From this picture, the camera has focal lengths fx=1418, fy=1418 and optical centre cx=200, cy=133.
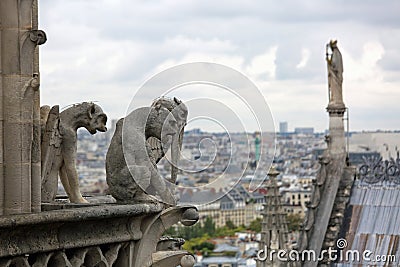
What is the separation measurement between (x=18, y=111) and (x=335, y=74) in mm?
26728

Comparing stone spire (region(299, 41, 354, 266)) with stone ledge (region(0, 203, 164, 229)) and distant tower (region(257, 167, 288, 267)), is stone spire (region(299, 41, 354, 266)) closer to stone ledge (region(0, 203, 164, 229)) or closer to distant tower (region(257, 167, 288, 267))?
distant tower (region(257, 167, 288, 267))

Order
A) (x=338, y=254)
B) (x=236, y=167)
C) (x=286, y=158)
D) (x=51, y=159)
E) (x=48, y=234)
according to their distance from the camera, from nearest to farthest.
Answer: (x=48, y=234) → (x=51, y=159) → (x=236, y=167) → (x=338, y=254) → (x=286, y=158)

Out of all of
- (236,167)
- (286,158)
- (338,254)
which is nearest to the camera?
(236,167)

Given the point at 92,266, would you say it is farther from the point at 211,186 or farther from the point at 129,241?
the point at 211,186

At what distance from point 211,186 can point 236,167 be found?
134 centimetres

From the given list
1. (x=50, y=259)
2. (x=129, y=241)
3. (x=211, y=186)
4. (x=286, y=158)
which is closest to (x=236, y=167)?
(x=211, y=186)

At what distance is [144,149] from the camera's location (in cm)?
816

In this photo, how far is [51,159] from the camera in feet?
28.4

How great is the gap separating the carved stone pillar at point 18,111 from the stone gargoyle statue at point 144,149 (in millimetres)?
578

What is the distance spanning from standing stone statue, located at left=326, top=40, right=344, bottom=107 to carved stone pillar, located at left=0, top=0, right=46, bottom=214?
1029 inches

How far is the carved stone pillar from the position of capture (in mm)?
7520
